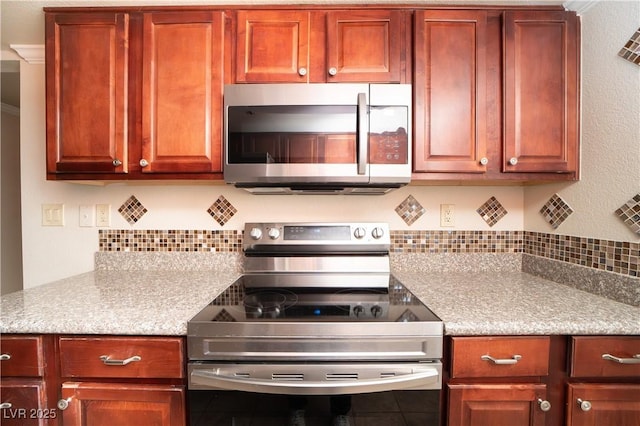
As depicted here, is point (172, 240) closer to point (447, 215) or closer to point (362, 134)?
point (362, 134)

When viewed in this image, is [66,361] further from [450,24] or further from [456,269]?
[450,24]

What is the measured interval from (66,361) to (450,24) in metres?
1.87

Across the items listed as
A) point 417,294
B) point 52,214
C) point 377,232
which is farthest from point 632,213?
point 52,214

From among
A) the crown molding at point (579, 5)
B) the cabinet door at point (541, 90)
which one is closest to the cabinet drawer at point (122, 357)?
the cabinet door at point (541, 90)

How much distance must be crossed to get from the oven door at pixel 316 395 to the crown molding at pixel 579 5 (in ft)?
5.02

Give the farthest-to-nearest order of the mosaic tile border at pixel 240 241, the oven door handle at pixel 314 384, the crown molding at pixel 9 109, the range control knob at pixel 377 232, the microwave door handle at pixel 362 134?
the crown molding at pixel 9 109, the mosaic tile border at pixel 240 241, the range control knob at pixel 377 232, the microwave door handle at pixel 362 134, the oven door handle at pixel 314 384

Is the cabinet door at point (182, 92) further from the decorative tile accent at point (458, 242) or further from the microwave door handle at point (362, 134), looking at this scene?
the decorative tile accent at point (458, 242)

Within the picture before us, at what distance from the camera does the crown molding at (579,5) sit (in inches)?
50.1

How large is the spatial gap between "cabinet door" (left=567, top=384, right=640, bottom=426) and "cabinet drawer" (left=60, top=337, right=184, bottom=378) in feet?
4.01

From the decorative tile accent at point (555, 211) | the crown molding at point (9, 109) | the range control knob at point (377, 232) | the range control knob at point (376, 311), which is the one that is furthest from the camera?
the crown molding at point (9, 109)

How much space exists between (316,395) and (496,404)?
562mm

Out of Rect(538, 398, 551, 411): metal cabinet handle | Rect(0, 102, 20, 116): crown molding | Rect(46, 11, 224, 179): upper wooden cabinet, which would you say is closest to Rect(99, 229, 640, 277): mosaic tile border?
Rect(46, 11, 224, 179): upper wooden cabinet

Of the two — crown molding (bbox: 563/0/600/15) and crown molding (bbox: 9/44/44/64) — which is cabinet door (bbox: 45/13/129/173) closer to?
crown molding (bbox: 9/44/44/64)

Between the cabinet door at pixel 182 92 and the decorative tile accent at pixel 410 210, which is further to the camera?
the decorative tile accent at pixel 410 210
